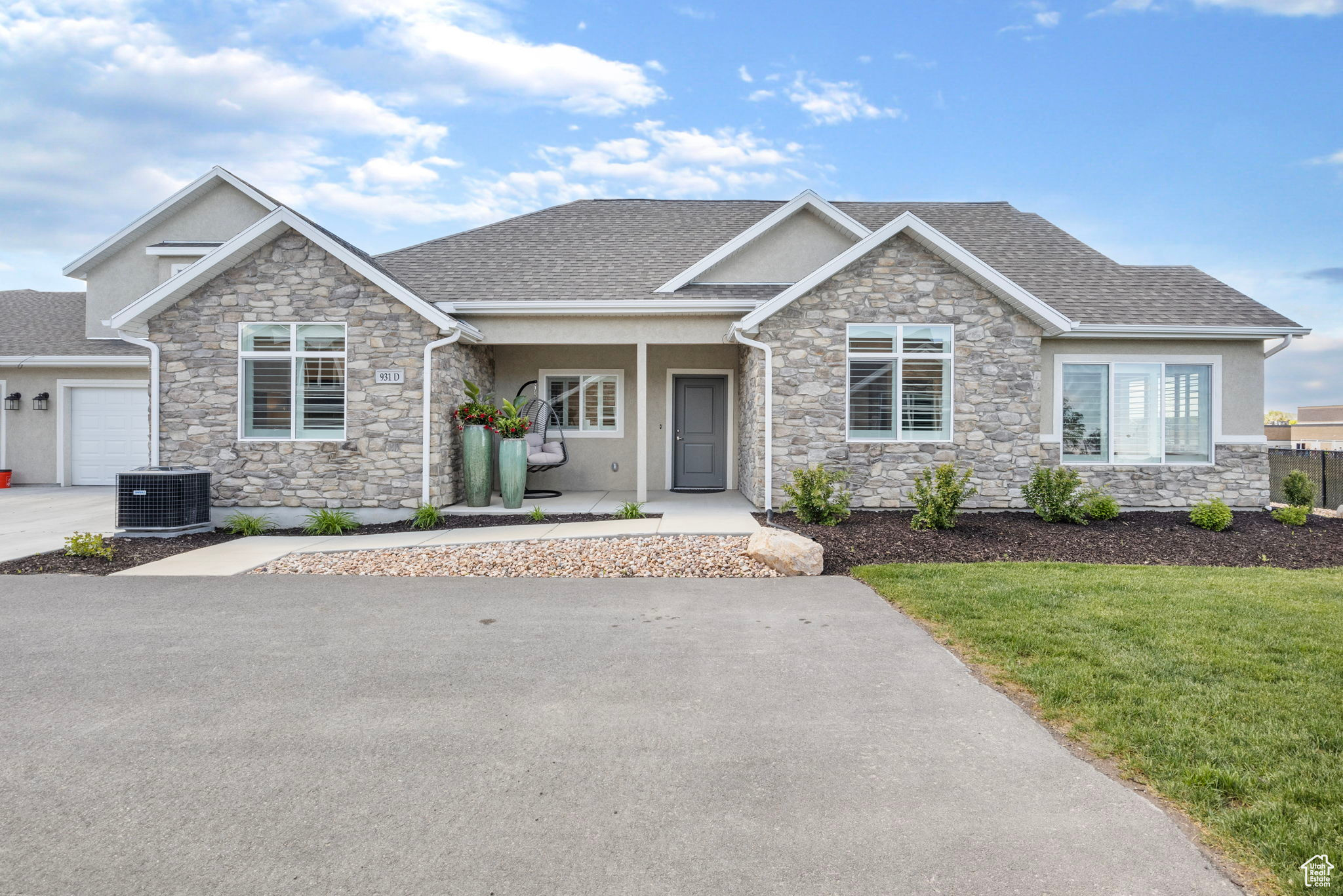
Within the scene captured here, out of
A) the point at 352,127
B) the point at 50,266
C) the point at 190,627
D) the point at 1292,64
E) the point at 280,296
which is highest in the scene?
the point at 1292,64

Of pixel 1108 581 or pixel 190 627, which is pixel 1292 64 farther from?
pixel 190 627

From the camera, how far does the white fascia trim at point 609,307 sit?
32.4 ft

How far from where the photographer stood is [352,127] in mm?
11852

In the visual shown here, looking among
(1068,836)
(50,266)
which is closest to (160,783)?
→ (1068,836)

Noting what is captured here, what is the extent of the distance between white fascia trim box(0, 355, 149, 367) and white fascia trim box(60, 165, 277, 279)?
1.84 m

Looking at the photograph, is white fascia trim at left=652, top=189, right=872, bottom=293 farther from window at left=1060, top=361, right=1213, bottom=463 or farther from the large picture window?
window at left=1060, top=361, right=1213, bottom=463

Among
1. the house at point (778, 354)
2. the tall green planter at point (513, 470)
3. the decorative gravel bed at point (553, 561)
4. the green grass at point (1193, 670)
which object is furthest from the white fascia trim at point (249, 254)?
the green grass at point (1193, 670)

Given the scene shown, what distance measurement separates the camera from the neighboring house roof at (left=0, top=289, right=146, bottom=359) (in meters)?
13.5

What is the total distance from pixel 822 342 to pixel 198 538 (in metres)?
8.61

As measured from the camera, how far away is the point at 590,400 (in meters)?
12.4

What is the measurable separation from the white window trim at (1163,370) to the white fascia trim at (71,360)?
55.1 feet

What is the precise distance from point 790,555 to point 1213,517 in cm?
618

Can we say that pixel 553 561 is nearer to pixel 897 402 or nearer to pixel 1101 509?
pixel 897 402

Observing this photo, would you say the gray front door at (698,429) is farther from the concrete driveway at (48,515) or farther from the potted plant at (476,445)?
the concrete driveway at (48,515)
